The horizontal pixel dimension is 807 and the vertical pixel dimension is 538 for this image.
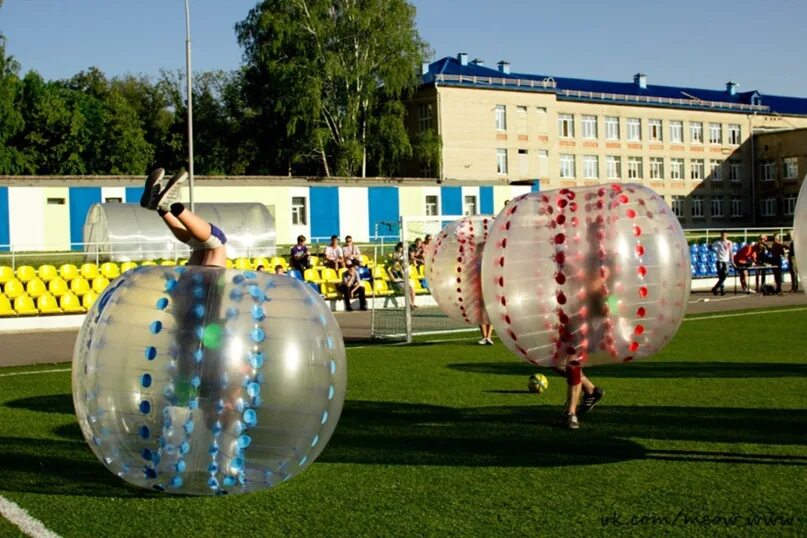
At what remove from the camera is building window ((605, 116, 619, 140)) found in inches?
3123

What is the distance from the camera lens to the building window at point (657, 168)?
82000 millimetres

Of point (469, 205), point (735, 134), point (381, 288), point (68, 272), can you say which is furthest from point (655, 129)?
point (68, 272)

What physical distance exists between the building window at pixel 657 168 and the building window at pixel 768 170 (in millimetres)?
10831

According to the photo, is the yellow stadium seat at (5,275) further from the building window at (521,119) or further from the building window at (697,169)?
the building window at (697,169)

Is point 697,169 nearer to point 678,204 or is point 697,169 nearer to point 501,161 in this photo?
point 678,204

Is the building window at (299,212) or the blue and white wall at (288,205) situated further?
the building window at (299,212)

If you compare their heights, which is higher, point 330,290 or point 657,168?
point 657,168

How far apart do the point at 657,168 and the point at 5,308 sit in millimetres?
67941

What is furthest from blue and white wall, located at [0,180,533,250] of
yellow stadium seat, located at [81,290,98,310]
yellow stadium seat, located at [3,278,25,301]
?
yellow stadium seat, located at [3,278,25,301]

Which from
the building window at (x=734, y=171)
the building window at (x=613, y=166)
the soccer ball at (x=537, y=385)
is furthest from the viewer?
the building window at (x=734, y=171)

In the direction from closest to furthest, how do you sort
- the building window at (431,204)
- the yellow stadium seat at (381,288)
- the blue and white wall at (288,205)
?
the yellow stadium seat at (381,288) → the blue and white wall at (288,205) → the building window at (431,204)

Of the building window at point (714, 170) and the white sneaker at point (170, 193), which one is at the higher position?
the building window at point (714, 170)

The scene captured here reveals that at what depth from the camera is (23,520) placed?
636 centimetres

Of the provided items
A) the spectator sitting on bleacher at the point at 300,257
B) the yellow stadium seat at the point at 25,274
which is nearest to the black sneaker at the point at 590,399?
the spectator sitting on bleacher at the point at 300,257
